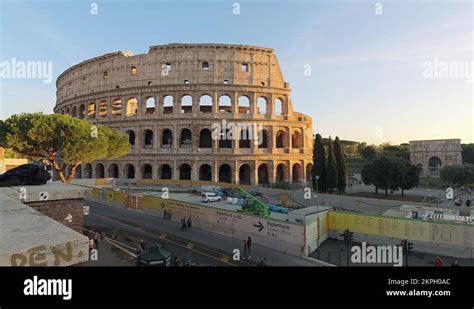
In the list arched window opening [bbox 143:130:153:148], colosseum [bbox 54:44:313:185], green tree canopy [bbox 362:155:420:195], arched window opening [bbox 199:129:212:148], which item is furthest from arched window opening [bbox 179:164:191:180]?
green tree canopy [bbox 362:155:420:195]

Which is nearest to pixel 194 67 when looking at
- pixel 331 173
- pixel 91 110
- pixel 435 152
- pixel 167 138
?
pixel 167 138

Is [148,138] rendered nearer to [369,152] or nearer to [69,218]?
[69,218]

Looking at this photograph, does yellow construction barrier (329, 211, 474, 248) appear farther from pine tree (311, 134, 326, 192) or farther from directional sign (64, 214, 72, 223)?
pine tree (311, 134, 326, 192)

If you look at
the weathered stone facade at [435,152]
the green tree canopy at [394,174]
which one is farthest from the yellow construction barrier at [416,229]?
the weathered stone facade at [435,152]
